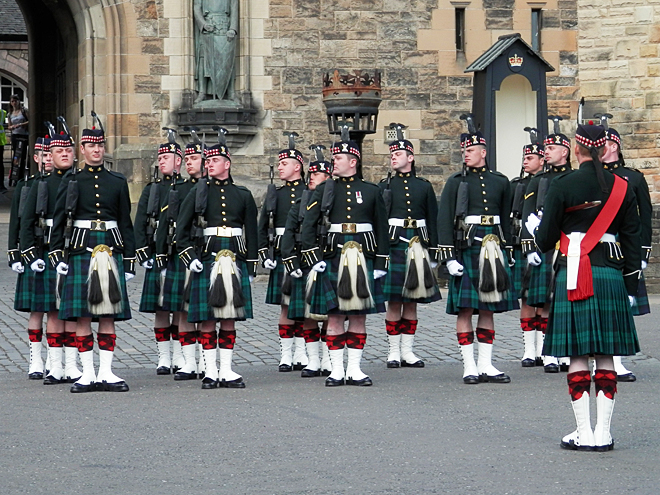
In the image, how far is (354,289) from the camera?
33.3 ft

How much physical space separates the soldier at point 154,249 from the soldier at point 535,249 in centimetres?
278

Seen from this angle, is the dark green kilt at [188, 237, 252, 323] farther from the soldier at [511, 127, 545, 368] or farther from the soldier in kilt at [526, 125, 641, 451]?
the soldier in kilt at [526, 125, 641, 451]

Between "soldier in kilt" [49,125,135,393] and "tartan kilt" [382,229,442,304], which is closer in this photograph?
"soldier in kilt" [49,125,135,393]

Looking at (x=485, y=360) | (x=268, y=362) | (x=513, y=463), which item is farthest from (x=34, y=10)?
(x=513, y=463)

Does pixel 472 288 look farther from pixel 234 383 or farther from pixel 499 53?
pixel 499 53

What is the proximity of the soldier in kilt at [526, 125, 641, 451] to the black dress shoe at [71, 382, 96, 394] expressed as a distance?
3643 millimetres

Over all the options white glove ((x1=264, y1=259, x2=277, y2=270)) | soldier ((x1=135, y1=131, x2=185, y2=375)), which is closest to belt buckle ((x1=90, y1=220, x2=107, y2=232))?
soldier ((x1=135, y1=131, x2=185, y2=375))

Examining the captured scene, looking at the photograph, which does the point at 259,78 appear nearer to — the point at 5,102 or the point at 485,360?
the point at 485,360

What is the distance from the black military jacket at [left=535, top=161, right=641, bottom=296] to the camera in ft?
24.8

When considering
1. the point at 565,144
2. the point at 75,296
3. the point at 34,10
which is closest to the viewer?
the point at 75,296

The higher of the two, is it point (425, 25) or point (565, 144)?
point (425, 25)

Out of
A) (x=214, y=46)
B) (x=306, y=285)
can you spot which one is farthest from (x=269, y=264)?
(x=214, y=46)

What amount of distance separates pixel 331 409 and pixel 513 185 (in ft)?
12.0

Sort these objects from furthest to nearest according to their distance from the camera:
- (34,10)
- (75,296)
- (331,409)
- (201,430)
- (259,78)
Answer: (34,10), (259,78), (75,296), (331,409), (201,430)
